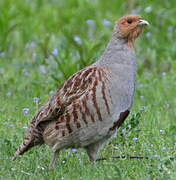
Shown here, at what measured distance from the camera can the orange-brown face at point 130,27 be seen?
643cm

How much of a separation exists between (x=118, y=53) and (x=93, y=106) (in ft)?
2.09

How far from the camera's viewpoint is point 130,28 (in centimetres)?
644

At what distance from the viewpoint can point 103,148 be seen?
6859 millimetres

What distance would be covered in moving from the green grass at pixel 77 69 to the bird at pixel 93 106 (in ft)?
0.69

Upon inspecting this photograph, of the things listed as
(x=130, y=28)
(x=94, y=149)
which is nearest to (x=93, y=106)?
(x=94, y=149)

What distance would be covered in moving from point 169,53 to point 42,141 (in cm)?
454

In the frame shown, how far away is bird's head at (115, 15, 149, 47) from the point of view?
6.43 meters

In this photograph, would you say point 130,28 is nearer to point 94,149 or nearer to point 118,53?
point 118,53

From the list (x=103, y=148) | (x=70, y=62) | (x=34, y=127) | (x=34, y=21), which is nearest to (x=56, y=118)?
(x=34, y=127)

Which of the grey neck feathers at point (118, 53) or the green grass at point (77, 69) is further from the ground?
the grey neck feathers at point (118, 53)

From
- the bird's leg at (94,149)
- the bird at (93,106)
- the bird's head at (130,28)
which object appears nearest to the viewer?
the bird at (93,106)

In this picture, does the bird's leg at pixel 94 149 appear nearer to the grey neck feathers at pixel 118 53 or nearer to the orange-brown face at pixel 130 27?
the grey neck feathers at pixel 118 53

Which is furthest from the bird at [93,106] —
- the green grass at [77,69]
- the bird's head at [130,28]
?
the green grass at [77,69]

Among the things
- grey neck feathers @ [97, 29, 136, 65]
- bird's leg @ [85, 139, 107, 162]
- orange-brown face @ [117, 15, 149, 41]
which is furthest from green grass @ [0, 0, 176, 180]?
orange-brown face @ [117, 15, 149, 41]
